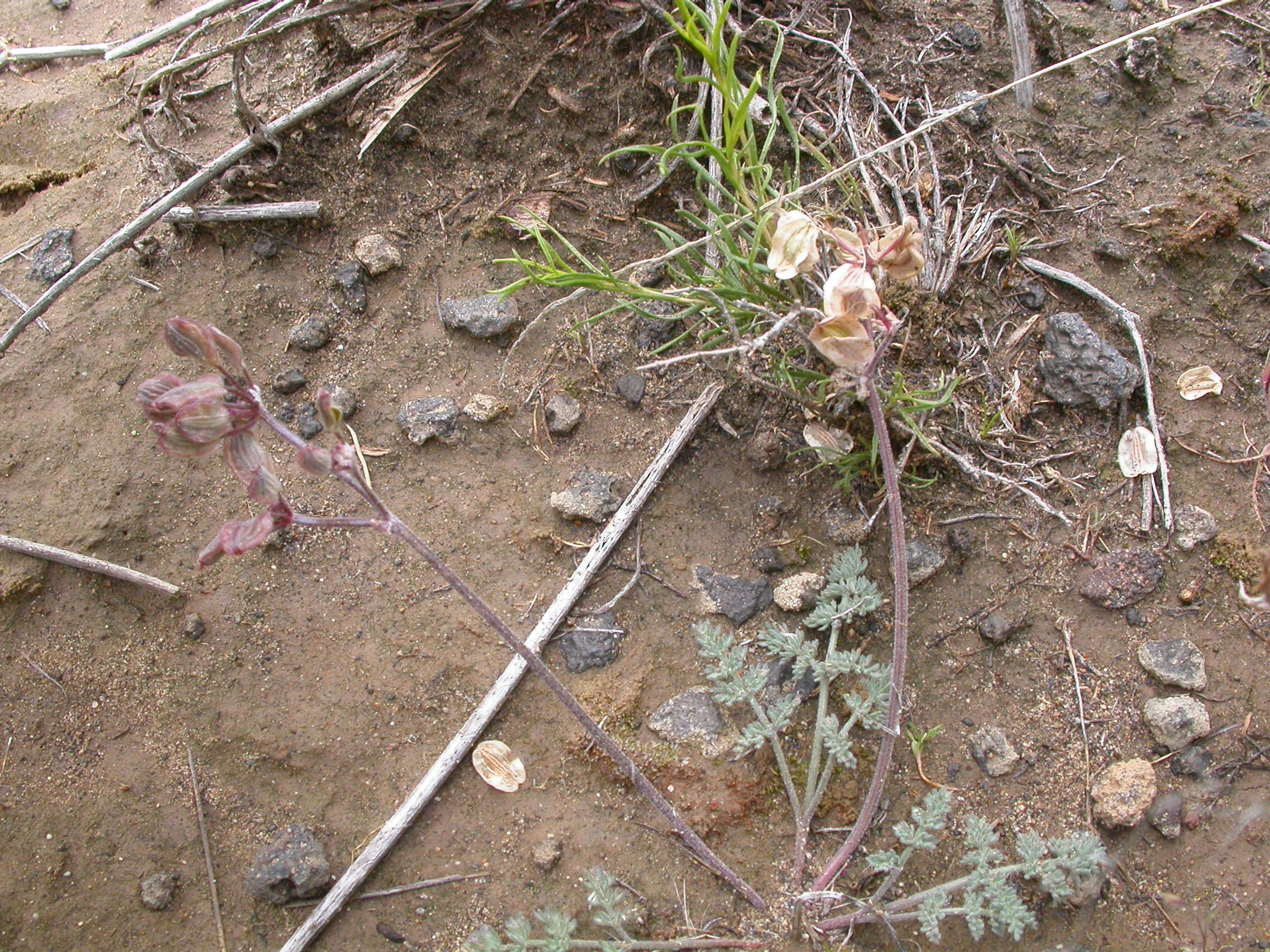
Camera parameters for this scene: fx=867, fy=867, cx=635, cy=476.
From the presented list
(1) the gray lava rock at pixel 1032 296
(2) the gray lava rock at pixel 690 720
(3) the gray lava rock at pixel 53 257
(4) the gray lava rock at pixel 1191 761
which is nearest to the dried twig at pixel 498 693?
(2) the gray lava rock at pixel 690 720

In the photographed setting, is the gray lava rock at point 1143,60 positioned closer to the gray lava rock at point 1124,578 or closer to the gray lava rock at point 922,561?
the gray lava rock at point 1124,578

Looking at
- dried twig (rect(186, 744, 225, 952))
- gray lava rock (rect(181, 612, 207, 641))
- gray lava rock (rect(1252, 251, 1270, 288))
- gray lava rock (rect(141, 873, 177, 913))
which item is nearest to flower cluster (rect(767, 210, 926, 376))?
gray lava rock (rect(1252, 251, 1270, 288))

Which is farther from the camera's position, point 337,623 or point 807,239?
point 337,623

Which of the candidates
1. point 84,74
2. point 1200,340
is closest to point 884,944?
point 1200,340

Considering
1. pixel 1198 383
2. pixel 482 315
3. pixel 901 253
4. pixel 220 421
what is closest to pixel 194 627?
pixel 220 421

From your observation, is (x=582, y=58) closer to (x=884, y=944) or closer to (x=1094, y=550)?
(x=1094, y=550)

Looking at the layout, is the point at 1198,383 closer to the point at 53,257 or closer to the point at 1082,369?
the point at 1082,369

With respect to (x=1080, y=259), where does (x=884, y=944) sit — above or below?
below
